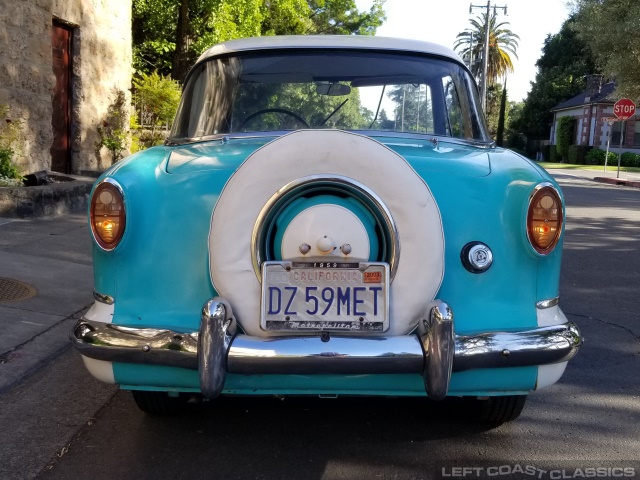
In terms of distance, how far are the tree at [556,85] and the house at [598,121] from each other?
673 centimetres

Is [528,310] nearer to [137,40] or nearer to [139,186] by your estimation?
[139,186]

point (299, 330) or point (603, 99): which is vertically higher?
point (603, 99)

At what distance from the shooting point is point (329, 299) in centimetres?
269

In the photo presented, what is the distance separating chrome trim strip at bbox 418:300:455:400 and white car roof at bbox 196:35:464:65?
201 centimetres

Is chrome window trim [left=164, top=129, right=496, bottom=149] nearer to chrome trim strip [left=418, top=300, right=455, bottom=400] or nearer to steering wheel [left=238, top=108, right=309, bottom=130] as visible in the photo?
steering wheel [left=238, top=108, right=309, bottom=130]

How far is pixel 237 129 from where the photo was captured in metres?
3.92

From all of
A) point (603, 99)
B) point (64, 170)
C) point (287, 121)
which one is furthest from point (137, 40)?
point (603, 99)

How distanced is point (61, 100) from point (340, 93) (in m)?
9.83

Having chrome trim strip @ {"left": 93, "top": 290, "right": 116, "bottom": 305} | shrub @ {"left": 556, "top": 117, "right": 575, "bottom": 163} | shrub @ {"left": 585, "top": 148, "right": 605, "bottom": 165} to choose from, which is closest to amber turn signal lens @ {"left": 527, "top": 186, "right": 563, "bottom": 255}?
chrome trim strip @ {"left": 93, "top": 290, "right": 116, "bottom": 305}

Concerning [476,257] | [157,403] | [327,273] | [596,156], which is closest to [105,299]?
[157,403]

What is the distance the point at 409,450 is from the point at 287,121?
186cm

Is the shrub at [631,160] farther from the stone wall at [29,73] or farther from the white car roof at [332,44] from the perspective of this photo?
the white car roof at [332,44]

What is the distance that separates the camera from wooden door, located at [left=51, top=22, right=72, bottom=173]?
483 inches

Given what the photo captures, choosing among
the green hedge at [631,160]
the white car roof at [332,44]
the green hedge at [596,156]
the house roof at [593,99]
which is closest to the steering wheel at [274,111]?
the white car roof at [332,44]
